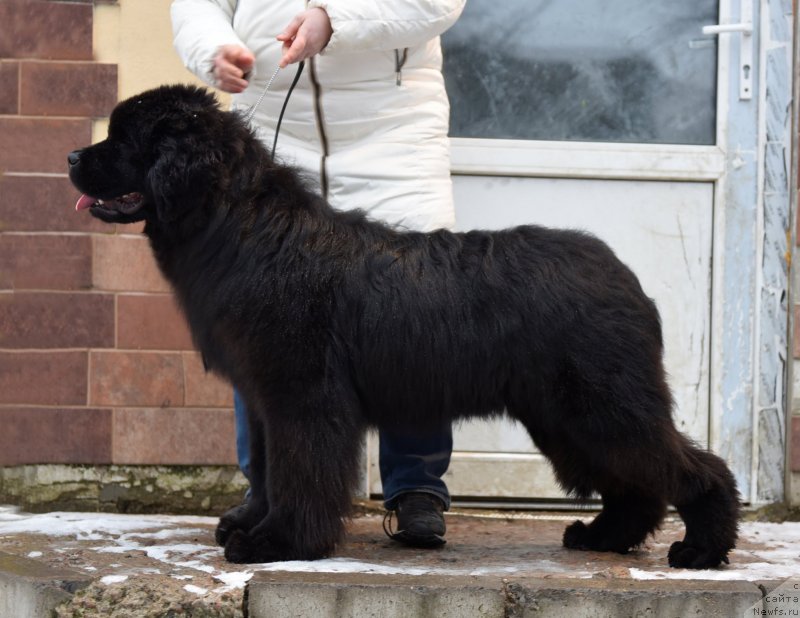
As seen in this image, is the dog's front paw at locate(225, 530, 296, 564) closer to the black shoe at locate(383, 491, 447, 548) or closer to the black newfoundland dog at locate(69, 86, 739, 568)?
the black newfoundland dog at locate(69, 86, 739, 568)

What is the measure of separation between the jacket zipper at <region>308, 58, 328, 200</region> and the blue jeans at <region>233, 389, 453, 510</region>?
81 centimetres

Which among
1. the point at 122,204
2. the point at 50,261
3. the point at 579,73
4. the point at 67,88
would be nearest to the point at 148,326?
the point at 50,261

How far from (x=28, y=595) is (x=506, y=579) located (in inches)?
53.0

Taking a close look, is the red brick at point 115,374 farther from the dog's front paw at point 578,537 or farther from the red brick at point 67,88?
the dog's front paw at point 578,537

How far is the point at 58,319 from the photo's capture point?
4.64 m

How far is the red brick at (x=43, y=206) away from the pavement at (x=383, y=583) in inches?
54.7

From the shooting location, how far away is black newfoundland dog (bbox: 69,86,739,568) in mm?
3320

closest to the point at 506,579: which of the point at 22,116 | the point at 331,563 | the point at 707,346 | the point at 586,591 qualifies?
the point at 586,591

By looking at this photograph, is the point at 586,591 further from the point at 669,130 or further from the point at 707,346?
the point at 669,130

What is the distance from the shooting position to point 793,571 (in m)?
3.49

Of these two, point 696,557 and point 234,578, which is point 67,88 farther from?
point 696,557

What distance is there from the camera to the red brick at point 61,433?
466 cm

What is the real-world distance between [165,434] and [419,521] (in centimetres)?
134

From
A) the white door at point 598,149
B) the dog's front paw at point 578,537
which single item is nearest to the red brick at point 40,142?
the white door at point 598,149
